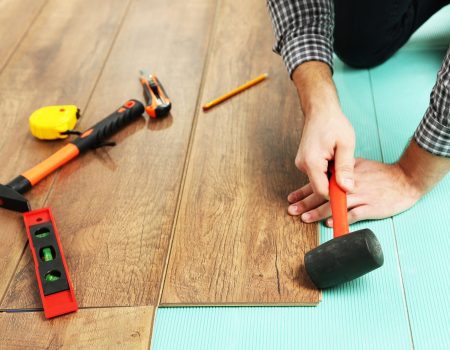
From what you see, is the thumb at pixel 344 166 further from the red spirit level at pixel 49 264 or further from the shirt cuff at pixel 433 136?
the red spirit level at pixel 49 264

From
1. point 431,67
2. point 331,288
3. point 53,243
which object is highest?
point 53,243

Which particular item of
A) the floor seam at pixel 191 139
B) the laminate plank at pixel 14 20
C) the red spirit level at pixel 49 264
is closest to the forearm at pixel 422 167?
the floor seam at pixel 191 139

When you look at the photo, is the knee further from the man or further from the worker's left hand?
the worker's left hand

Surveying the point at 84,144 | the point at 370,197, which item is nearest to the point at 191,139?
the point at 84,144

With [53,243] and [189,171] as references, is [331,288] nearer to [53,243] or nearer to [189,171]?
[189,171]

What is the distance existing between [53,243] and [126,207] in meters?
0.20

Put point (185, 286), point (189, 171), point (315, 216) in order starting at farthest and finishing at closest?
point (189, 171)
point (315, 216)
point (185, 286)

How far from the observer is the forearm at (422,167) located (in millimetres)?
1280

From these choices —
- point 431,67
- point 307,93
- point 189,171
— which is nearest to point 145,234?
point 189,171

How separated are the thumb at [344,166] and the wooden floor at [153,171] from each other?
0.58ft

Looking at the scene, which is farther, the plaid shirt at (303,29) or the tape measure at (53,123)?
the tape measure at (53,123)

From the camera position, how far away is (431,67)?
1805 millimetres

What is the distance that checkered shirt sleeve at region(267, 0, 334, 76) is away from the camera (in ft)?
4.61

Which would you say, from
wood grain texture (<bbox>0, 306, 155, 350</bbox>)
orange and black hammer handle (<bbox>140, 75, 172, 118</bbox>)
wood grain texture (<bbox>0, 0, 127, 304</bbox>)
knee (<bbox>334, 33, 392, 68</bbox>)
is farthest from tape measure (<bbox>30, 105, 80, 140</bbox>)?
knee (<bbox>334, 33, 392, 68</bbox>)
